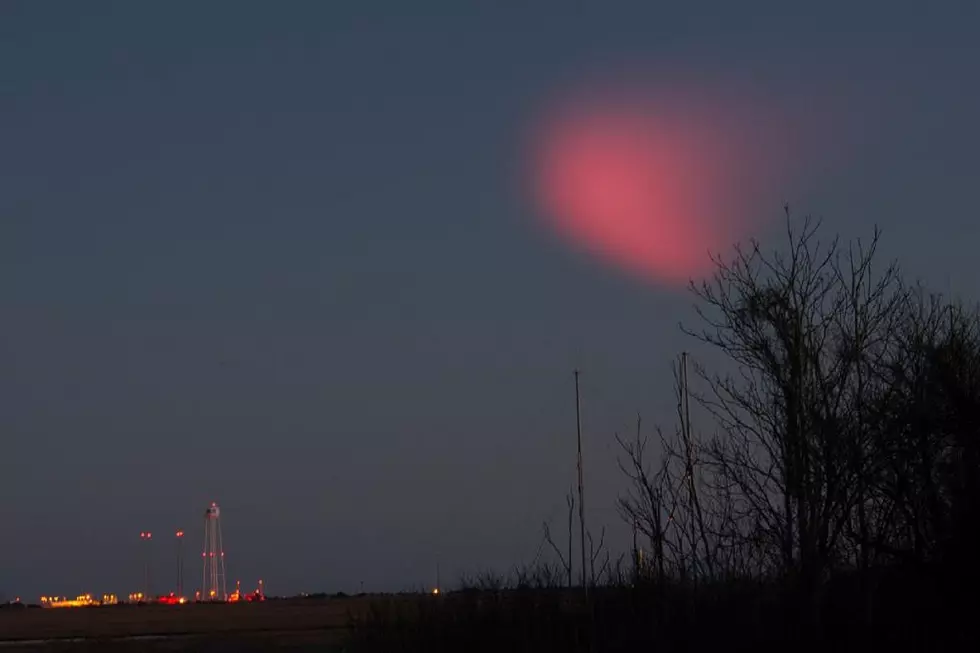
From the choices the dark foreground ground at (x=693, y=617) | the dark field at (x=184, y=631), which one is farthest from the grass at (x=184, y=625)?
the dark foreground ground at (x=693, y=617)

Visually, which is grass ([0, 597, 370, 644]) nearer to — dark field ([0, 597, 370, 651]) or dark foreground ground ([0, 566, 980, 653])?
dark field ([0, 597, 370, 651])

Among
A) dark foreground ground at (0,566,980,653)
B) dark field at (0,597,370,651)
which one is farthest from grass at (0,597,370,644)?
dark foreground ground at (0,566,980,653)

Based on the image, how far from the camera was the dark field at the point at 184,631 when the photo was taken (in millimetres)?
57844

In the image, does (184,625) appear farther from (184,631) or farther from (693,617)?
(693,617)

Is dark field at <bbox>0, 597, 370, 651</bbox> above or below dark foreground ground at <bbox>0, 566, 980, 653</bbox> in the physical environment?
below

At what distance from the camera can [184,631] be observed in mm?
75062

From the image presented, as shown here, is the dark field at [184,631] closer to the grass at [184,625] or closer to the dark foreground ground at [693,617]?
the grass at [184,625]

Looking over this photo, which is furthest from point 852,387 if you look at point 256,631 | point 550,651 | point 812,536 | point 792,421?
point 256,631

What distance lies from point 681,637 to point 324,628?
57.1 metres

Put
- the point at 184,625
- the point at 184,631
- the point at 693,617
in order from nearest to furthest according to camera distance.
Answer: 1. the point at 693,617
2. the point at 184,631
3. the point at 184,625

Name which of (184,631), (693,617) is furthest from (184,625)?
(693,617)

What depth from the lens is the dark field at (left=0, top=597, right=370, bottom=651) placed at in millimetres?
57844

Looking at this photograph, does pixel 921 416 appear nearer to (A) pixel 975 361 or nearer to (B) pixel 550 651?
(A) pixel 975 361

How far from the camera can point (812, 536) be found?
16.6 m
